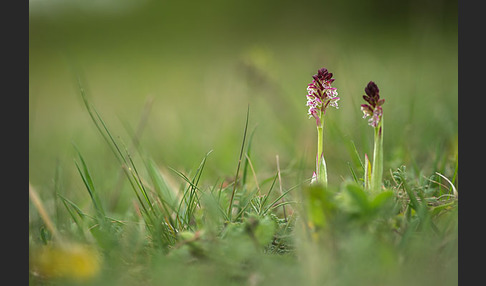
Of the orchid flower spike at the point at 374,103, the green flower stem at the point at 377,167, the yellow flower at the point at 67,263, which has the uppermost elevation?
the orchid flower spike at the point at 374,103

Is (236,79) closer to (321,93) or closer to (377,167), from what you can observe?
(321,93)

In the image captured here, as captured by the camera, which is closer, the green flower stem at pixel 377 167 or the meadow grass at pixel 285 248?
the meadow grass at pixel 285 248

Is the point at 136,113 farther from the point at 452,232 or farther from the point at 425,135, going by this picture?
the point at 452,232

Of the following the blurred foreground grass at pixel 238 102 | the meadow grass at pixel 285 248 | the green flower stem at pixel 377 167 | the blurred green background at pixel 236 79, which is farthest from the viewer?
the blurred green background at pixel 236 79

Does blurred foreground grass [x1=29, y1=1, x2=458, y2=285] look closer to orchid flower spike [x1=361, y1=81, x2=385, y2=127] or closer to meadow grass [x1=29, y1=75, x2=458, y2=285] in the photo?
meadow grass [x1=29, y1=75, x2=458, y2=285]

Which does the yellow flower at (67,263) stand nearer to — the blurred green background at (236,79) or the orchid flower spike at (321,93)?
the blurred green background at (236,79)

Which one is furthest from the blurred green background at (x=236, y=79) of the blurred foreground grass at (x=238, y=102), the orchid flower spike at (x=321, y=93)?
the orchid flower spike at (x=321, y=93)

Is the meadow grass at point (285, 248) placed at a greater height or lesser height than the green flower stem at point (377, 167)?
lesser

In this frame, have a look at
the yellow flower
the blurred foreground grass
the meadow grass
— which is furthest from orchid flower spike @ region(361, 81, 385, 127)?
the yellow flower
